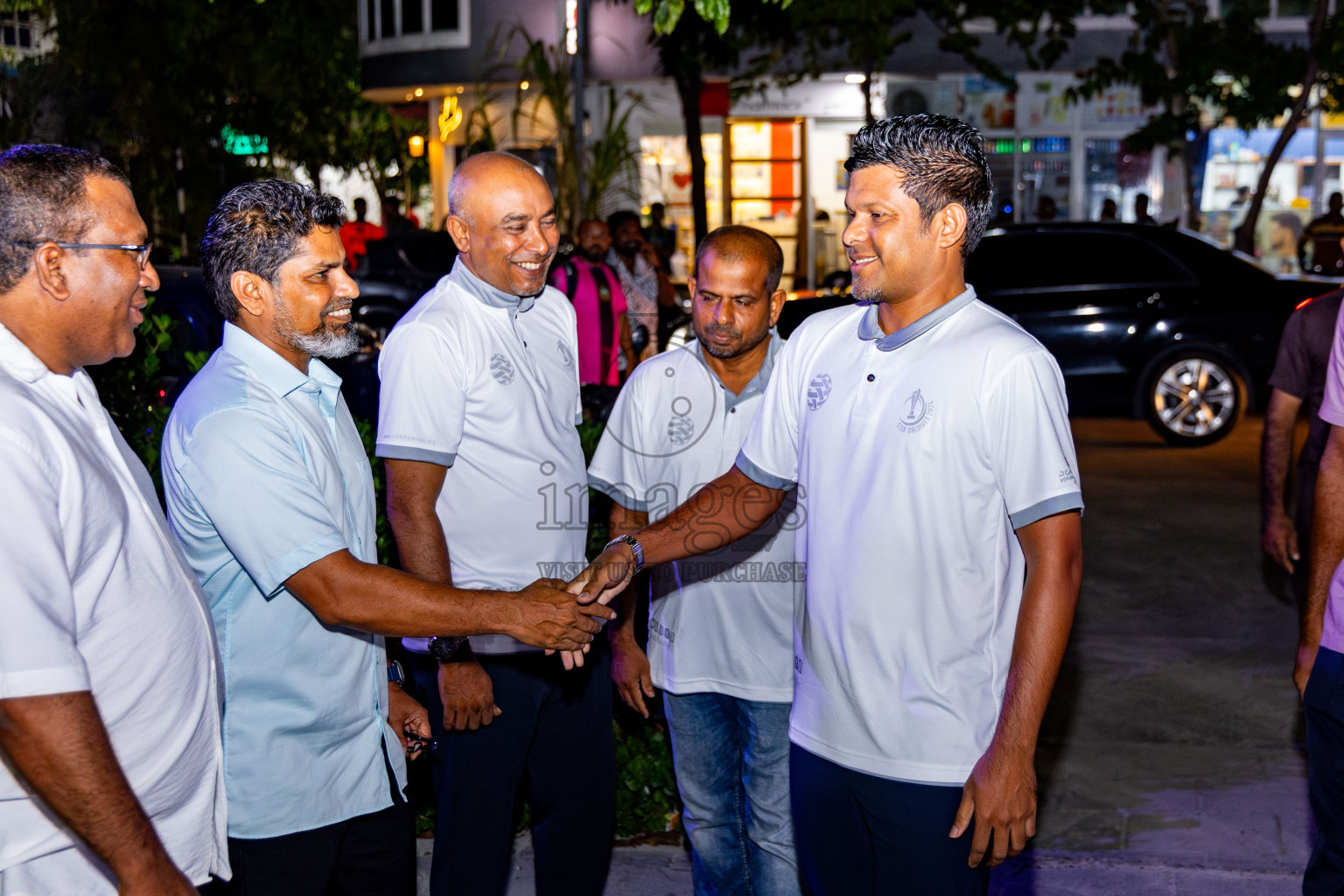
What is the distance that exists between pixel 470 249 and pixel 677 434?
82cm

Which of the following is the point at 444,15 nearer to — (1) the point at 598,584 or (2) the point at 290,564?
(1) the point at 598,584

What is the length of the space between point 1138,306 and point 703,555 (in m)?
9.37

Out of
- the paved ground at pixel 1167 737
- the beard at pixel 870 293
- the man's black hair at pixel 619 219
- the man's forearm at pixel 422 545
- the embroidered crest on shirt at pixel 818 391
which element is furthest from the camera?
the man's black hair at pixel 619 219

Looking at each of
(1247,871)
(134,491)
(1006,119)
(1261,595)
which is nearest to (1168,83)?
(1006,119)

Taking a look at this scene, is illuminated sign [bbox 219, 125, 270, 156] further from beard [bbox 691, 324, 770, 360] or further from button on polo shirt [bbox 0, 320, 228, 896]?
button on polo shirt [bbox 0, 320, 228, 896]

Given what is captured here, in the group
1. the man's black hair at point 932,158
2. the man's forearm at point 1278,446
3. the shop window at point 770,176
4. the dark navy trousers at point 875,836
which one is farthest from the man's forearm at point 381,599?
the shop window at point 770,176

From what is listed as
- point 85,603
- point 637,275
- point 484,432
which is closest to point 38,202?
point 85,603

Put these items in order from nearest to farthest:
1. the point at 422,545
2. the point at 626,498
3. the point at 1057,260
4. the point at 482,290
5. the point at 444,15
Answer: the point at 422,545, the point at 482,290, the point at 626,498, the point at 1057,260, the point at 444,15

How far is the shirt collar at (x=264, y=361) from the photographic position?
9.24ft

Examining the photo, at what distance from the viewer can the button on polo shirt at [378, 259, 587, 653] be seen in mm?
3438

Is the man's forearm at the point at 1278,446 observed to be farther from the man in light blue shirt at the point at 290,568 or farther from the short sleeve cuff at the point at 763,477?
the man in light blue shirt at the point at 290,568

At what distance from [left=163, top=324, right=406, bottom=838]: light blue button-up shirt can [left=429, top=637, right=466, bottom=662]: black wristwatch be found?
0.43 meters

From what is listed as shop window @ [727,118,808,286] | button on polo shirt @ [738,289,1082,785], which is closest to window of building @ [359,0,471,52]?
shop window @ [727,118,808,286]

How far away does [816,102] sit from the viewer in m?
22.3
